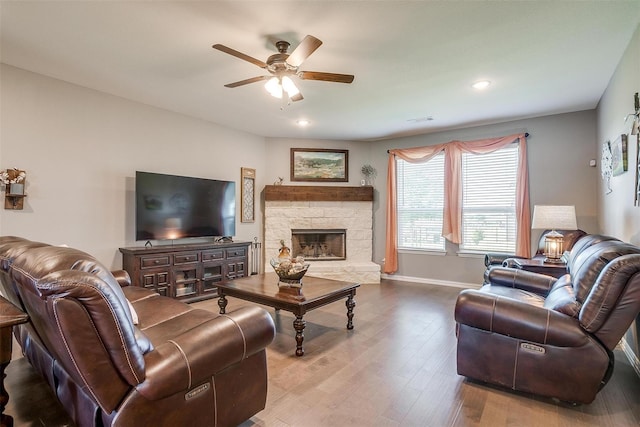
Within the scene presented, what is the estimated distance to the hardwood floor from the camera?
1.88 metres

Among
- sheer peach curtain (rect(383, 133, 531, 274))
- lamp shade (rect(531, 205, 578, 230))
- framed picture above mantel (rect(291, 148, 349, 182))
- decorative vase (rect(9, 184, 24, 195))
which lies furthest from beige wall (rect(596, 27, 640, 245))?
decorative vase (rect(9, 184, 24, 195))

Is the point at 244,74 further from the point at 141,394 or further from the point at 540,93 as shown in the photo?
the point at 540,93

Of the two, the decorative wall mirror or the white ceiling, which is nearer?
the white ceiling

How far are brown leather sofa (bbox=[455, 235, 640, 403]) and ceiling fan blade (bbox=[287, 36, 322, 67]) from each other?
201cm

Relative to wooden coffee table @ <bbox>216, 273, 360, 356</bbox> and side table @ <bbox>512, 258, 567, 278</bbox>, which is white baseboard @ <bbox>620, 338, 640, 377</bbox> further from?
wooden coffee table @ <bbox>216, 273, 360, 356</bbox>

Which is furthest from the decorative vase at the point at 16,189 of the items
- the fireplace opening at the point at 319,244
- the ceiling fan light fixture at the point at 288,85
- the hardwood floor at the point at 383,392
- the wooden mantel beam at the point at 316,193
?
the fireplace opening at the point at 319,244

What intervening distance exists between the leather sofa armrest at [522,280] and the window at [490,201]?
2.00m

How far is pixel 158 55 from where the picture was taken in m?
2.88

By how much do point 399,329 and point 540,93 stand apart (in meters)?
3.15

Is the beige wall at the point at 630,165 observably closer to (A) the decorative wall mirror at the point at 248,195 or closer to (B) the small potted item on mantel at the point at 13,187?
(A) the decorative wall mirror at the point at 248,195

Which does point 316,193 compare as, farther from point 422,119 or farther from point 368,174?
point 422,119

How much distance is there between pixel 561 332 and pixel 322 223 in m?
4.29

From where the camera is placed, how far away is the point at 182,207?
Answer: 14.3 ft

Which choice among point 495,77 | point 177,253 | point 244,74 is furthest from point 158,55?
point 495,77
